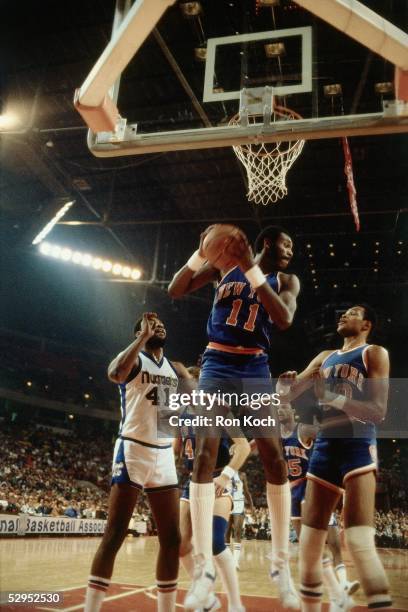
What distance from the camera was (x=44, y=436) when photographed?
1015 inches

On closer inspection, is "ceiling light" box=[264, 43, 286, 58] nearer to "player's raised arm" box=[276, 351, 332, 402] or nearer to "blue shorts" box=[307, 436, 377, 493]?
"player's raised arm" box=[276, 351, 332, 402]

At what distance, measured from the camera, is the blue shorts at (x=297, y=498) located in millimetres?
6820

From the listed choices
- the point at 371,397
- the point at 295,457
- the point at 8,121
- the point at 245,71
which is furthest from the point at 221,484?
the point at 8,121

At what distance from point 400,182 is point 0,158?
394 inches

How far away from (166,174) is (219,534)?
10469 millimetres

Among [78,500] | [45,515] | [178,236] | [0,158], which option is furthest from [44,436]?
[0,158]

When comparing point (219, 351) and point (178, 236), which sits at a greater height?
point (178, 236)

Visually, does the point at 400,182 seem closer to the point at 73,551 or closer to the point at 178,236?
the point at 178,236

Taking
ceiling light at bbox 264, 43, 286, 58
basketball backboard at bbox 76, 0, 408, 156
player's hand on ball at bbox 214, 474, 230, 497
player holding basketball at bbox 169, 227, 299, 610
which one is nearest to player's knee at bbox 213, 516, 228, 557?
player's hand on ball at bbox 214, 474, 230, 497

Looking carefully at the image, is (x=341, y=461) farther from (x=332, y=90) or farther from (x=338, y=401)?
(x=332, y=90)

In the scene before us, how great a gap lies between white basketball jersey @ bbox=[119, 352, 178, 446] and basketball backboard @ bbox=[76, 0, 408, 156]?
211 centimetres

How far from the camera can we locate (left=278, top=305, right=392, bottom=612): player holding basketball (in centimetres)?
353

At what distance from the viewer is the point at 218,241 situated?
359 centimetres

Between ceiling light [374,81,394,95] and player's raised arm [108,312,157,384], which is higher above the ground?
ceiling light [374,81,394,95]
